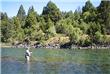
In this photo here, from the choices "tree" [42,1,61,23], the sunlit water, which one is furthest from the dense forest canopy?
the sunlit water

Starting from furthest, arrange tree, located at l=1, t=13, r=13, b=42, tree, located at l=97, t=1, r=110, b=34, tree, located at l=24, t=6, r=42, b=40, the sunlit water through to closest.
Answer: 1. tree, located at l=24, t=6, r=42, b=40
2. tree, located at l=1, t=13, r=13, b=42
3. tree, located at l=97, t=1, r=110, b=34
4. the sunlit water

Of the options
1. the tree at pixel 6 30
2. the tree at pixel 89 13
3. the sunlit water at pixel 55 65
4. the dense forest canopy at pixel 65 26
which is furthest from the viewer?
the tree at pixel 89 13

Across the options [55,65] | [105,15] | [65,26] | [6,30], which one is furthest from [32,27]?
[55,65]

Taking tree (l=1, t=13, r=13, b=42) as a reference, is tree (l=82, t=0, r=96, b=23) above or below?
above

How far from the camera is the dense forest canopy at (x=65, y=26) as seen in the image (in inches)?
3969

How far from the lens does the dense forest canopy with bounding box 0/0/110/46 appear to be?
101 meters

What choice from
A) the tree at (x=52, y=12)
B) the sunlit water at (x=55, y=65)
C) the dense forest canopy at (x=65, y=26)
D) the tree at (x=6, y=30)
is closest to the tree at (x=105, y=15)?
the dense forest canopy at (x=65, y=26)

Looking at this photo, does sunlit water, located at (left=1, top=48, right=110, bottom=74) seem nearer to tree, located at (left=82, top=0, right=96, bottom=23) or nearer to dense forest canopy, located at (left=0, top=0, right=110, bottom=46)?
dense forest canopy, located at (left=0, top=0, right=110, bottom=46)

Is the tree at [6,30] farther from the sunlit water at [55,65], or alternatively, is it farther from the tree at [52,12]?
the sunlit water at [55,65]

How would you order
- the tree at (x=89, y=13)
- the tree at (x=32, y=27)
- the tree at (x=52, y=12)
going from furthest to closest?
1. the tree at (x=52, y=12)
2. the tree at (x=89, y=13)
3. the tree at (x=32, y=27)

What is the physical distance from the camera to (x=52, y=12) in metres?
120

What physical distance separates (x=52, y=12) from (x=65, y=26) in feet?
50.7

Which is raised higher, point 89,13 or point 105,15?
point 89,13

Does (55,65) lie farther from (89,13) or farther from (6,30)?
(89,13)
